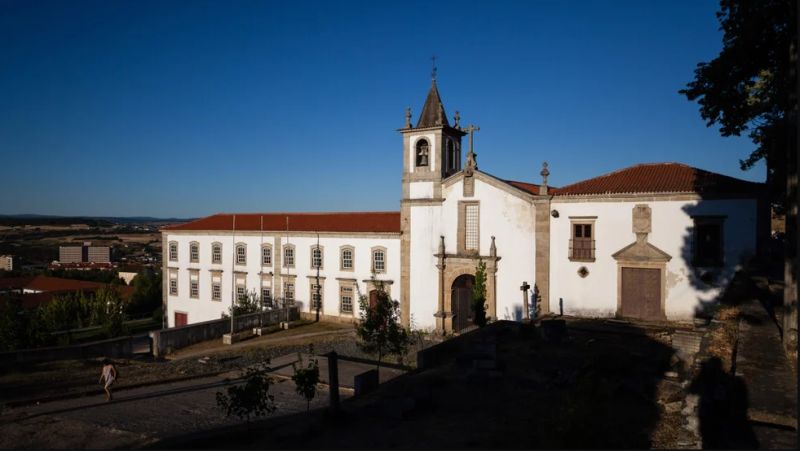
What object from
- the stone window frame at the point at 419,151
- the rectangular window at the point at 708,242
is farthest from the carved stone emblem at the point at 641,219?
the stone window frame at the point at 419,151

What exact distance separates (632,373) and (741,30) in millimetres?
9049

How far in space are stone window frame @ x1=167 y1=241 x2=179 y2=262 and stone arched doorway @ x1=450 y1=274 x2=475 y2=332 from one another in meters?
23.1

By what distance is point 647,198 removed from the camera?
21891mm

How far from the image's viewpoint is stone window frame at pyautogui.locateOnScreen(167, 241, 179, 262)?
3888 centimetres

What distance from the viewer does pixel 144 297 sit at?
52.9 meters

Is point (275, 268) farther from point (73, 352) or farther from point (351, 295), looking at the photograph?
point (73, 352)

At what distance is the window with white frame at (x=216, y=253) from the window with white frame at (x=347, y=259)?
10351 mm

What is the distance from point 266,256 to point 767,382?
101 ft

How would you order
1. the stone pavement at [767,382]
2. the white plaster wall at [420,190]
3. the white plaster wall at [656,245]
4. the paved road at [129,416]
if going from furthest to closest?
the white plaster wall at [420,190], the white plaster wall at [656,245], the paved road at [129,416], the stone pavement at [767,382]

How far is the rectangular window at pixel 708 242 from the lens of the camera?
68.1 feet

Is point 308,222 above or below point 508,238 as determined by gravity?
above

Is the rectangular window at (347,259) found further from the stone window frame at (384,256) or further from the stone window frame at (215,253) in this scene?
the stone window frame at (215,253)

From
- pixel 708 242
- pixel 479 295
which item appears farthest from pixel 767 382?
pixel 479 295

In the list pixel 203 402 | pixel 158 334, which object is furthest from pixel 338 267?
pixel 203 402
